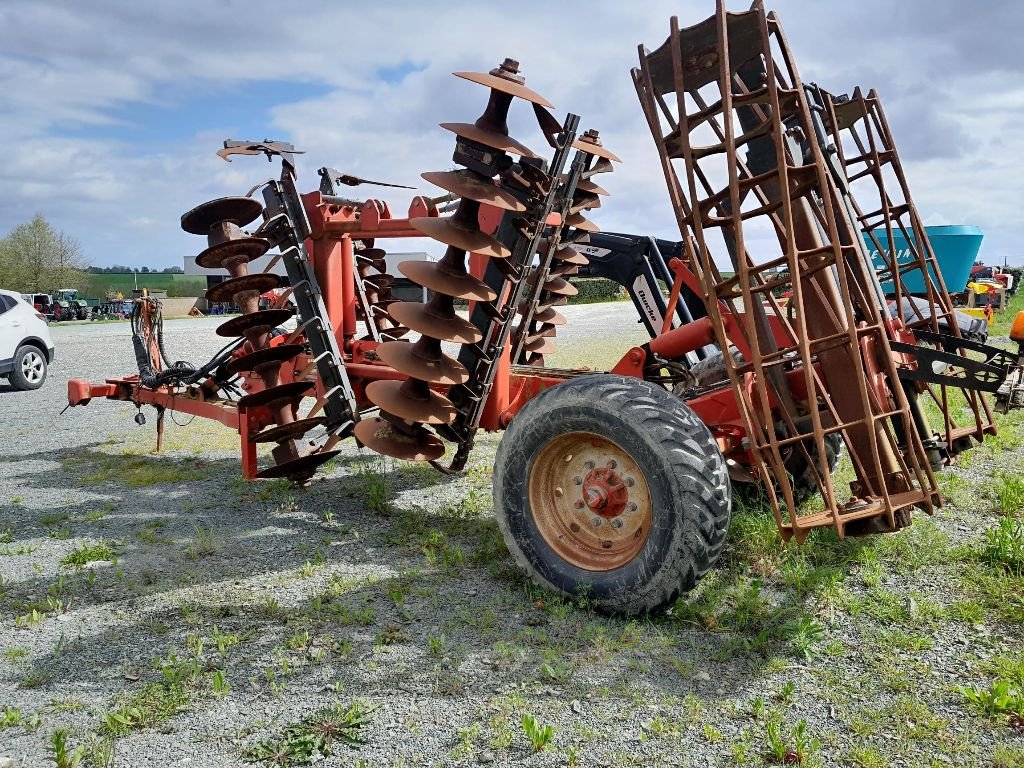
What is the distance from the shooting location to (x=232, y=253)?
5785 mm

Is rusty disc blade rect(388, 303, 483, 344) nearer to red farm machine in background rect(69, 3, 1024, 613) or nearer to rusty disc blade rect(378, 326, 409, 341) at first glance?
red farm machine in background rect(69, 3, 1024, 613)

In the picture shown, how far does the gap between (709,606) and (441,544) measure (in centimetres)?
171

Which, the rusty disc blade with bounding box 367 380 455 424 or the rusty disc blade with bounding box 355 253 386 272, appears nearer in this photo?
the rusty disc blade with bounding box 367 380 455 424

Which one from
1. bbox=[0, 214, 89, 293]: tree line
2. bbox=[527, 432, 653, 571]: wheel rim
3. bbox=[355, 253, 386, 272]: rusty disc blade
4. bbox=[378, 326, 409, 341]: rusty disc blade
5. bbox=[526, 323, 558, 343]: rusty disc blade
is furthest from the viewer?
bbox=[0, 214, 89, 293]: tree line

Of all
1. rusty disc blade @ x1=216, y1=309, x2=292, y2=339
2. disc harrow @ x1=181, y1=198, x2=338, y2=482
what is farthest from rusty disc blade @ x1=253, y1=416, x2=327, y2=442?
rusty disc blade @ x1=216, y1=309, x2=292, y2=339

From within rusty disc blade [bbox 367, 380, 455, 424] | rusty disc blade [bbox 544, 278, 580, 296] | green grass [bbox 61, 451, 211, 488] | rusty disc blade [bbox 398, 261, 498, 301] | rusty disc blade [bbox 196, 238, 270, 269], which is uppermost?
rusty disc blade [bbox 196, 238, 270, 269]

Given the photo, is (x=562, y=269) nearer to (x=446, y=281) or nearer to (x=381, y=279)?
(x=446, y=281)

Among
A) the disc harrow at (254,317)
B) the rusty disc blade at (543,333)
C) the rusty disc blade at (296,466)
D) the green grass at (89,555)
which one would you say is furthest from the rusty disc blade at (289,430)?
the rusty disc blade at (543,333)

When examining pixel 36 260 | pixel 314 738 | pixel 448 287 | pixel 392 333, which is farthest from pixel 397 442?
pixel 36 260

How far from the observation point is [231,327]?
591 centimetres

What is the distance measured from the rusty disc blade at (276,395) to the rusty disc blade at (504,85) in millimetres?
2557

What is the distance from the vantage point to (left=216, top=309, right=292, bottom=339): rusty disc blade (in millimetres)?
5762

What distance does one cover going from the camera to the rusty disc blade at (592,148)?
15.6 feet

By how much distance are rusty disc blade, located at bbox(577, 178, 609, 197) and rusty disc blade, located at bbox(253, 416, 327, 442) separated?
234cm
